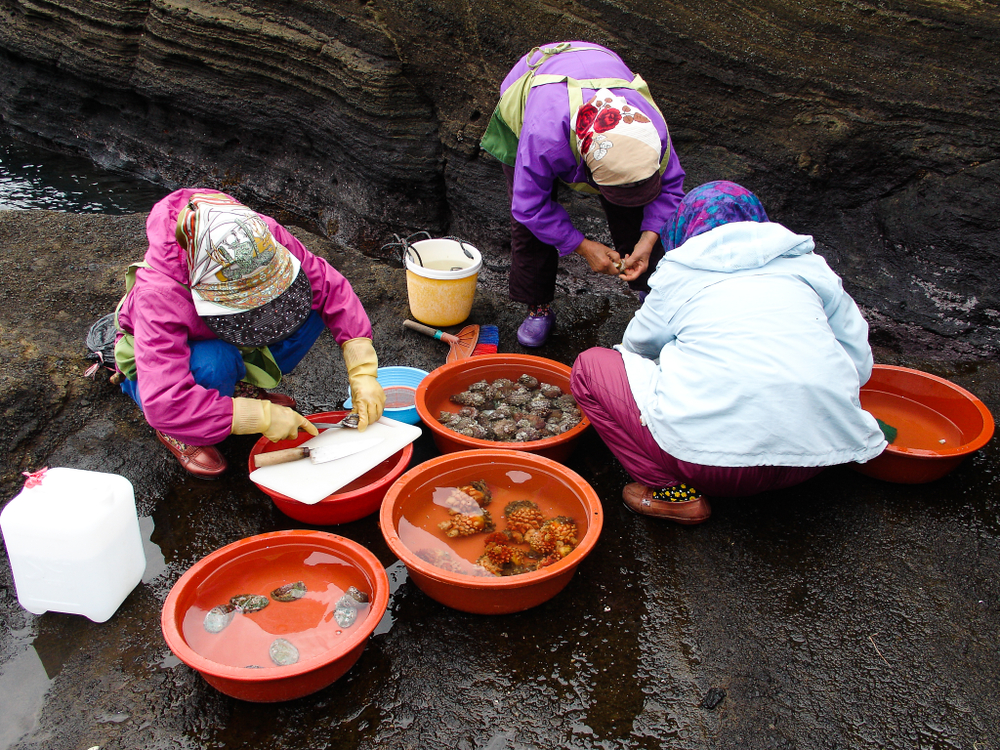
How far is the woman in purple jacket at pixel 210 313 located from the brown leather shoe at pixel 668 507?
1044 millimetres

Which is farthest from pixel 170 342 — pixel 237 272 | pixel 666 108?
pixel 666 108

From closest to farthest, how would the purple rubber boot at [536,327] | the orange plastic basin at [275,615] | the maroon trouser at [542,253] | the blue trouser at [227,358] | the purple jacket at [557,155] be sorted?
the orange plastic basin at [275,615]
the blue trouser at [227,358]
the purple jacket at [557,155]
the maroon trouser at [542,253]
the purple rubber boot at [536,327]

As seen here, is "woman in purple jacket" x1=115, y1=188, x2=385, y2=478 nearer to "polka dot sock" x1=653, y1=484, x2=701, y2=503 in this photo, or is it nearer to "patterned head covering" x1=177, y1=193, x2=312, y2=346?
"patterned head covering" x1=177, y1=193, x2=312, y2=346

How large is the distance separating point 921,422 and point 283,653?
271cm

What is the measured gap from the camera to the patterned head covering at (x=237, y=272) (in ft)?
6.69

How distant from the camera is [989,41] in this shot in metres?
2.99

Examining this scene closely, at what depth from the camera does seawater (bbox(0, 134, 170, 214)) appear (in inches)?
213

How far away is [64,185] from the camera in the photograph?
18.9ft

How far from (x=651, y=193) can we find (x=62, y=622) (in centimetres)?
257

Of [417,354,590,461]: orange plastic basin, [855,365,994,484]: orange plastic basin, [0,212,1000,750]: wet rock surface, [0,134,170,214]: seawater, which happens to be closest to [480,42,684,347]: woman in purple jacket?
[417,354,590,461]: orange plastic basin

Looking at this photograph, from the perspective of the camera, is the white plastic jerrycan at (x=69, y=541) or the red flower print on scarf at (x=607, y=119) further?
the red flower print on scarf at (x=607, y=119)

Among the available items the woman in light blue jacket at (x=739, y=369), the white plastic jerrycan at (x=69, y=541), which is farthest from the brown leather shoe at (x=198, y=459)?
the woman in light blue jacket at (x=739, y=369)

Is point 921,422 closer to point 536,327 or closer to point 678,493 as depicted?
point 678,493

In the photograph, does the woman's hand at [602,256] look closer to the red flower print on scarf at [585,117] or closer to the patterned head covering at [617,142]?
the patterned head covering at [617,142]
